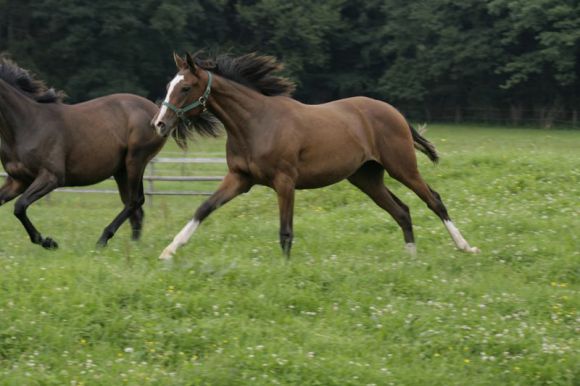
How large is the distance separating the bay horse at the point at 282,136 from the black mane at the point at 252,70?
0.01 metres

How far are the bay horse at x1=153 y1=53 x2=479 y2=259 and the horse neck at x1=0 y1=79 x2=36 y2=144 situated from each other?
182 centimetres

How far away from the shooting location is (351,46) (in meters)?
60.2

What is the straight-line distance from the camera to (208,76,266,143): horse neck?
9906 millimetres

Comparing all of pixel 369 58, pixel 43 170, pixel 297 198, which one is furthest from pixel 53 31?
pixel 43 170

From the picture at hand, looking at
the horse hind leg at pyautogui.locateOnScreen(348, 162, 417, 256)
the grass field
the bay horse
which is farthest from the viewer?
the horse hind leg at pyautogui.locateOnScreen(348, 162, 417, 256)

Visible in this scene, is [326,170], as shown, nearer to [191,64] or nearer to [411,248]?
[411,248]

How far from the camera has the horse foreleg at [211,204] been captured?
31.2ft

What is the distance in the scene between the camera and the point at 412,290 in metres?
8.84

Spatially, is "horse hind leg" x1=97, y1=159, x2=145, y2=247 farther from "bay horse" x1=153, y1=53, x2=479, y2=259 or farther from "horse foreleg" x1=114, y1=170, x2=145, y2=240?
"bay horse" x1=153, y1=53, x2=479, y2=259

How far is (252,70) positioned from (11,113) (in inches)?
114

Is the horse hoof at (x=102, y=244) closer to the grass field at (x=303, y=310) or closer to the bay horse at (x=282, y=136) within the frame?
the grass field at (x=303, y=310)

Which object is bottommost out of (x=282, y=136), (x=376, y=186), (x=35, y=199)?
(x=35, y=199)

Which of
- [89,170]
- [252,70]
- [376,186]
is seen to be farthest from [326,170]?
[89,170]

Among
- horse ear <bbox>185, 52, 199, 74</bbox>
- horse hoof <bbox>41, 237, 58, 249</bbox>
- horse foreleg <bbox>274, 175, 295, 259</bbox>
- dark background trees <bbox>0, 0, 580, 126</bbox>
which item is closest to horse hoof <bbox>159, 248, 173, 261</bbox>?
horse foreleg <bbox>274, 175, 295, 259</bbox>
